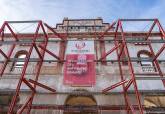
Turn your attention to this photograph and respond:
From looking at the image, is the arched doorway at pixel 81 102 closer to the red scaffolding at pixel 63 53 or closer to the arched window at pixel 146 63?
the red scaffolding at pixel 63 53

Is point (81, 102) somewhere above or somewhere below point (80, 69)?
below

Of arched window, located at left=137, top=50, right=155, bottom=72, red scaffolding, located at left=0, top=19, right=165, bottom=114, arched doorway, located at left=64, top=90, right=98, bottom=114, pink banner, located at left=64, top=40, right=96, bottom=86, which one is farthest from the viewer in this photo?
arched window, located at left=137, top=50, right=155, bottom=72

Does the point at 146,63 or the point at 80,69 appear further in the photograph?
the point at 146,63

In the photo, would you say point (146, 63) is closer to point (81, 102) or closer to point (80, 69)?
point (80, 69)

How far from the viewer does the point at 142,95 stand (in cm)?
1659

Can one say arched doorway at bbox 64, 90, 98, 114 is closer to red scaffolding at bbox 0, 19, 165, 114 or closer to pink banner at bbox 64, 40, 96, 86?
red scaffolding at bbox 0, 19, 165, 114

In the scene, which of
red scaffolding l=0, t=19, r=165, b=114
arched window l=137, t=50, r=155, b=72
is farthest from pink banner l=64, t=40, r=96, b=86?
arched window l=137, t=50, r=155, b=72

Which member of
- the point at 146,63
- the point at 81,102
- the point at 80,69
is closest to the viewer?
the point at 80,69

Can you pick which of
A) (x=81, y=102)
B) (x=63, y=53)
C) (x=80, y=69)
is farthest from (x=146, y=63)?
(x=63, y=53)

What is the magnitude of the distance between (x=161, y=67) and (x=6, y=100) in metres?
12.9

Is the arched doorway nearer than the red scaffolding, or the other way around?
the red scaffolding

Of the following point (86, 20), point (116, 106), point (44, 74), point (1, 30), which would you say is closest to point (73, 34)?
point (86, 20)

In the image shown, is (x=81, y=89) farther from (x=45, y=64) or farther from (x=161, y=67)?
(x=161, y=67)

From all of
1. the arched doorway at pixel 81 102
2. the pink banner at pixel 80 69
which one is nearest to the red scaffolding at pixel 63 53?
the arched doorway at pixel 81 102
